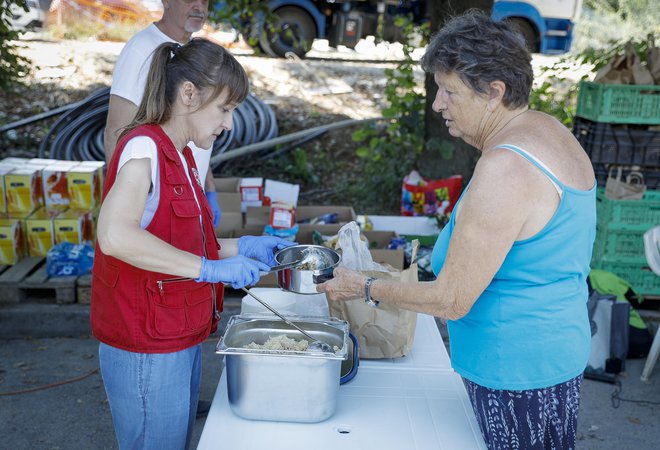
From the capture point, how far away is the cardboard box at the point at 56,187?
4773 millimetres

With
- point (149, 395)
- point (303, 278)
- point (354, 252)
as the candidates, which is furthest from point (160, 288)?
point (354, 252)

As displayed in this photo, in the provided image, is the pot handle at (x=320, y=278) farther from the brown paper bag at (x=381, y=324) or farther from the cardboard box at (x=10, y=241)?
the cardboard box at (x=10, y=241)

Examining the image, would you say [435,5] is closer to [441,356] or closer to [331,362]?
[441,356]

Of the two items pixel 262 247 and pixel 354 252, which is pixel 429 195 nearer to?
pixel 354 252

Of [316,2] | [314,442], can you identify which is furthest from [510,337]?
[316,2]

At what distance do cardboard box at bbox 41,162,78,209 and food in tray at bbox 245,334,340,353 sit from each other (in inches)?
126

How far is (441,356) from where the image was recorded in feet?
7.93

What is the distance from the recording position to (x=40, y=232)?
4.66 meters

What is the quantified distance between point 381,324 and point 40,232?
3.14 m

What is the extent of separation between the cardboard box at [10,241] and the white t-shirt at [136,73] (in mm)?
2111

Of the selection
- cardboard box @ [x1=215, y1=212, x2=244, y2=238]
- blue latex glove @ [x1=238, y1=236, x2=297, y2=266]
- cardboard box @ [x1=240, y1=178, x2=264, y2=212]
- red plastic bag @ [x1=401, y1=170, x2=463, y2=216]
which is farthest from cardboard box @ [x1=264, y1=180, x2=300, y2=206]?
blue latex glove @ [x1=238, y1=236, x2=297, y2=266]

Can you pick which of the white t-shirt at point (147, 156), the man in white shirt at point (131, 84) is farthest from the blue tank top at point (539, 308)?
the man in white shirt at point (131, 84)

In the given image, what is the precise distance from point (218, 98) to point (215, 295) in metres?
0.60

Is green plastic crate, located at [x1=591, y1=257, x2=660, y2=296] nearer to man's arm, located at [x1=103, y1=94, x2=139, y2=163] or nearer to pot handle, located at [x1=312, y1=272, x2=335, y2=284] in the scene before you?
pot handle, located at [x1=312, y1=272, x2=335, y2=284]
